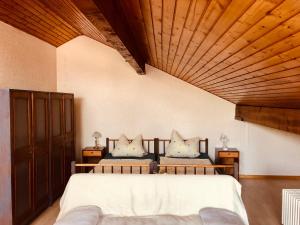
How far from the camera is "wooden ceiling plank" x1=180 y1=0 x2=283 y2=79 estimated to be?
1.22 m

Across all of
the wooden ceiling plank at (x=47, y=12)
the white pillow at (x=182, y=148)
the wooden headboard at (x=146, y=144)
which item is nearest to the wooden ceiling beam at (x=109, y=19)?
the wooden ceiling plank at (x=47, y=12)

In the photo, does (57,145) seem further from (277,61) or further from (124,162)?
(277,61)

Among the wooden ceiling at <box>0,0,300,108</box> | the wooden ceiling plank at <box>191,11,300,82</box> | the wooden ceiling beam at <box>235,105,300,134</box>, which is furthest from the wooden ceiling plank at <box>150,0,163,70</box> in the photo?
the wooden ceiling beam at <box>235,105,300,134</box>

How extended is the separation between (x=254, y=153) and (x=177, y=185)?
3242mm

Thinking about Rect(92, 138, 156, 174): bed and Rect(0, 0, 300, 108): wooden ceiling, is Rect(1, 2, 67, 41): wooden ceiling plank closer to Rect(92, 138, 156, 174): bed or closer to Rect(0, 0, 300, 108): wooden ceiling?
Rect(0, 0, 300, 108): wooden ceiling

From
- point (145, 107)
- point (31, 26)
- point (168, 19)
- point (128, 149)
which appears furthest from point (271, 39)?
point (145, 107)

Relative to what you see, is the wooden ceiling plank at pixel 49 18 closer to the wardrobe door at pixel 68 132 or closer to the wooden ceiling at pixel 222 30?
the wooden ceiling at pixel 222 30

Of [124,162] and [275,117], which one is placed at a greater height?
[275,117]

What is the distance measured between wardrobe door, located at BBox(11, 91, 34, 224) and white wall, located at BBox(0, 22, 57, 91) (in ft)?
2.10

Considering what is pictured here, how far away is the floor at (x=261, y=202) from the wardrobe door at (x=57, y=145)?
0.29 metres

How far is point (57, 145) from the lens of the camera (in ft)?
14.8

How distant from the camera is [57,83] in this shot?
5633 mm

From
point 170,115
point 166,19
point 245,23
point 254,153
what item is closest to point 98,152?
point 170,115

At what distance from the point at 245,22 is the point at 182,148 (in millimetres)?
3861
